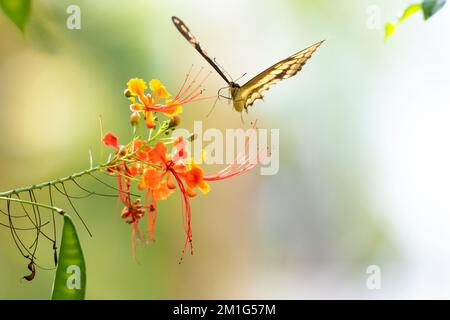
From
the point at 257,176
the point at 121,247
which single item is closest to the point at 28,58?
the point at 121,247

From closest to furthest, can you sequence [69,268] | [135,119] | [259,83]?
1. [69,268]
2. [135,119]
3. [259,83]

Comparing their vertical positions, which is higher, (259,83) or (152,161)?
(259,83)

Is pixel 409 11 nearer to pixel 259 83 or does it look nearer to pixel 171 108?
pixel 171 108

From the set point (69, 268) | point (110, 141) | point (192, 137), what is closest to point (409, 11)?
point (192, 137)

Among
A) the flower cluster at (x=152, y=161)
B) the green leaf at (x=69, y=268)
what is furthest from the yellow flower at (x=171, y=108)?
the green leaf at (x=69, y=268)

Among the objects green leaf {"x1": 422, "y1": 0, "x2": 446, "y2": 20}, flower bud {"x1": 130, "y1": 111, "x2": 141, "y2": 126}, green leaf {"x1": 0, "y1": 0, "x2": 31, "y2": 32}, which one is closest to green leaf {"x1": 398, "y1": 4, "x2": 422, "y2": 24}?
green leaf {"x1": 422, "y1": 0, "x2": 446, "y2": 20}

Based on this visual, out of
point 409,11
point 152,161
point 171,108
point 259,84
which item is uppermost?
point 259,84
